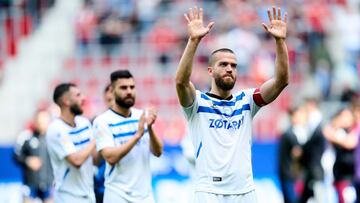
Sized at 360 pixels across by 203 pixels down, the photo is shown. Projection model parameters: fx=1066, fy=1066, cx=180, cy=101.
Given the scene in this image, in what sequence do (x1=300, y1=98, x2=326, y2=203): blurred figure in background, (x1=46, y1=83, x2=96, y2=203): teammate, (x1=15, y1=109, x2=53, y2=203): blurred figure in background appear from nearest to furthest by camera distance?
(x1=46, y1=83, x2=96, y2=203): teammate
(x1=300, y1=98, x2=326, y2=203): blurred figure in background
(x1=15, y1=109, x2=53, y2=203): blurred figure in background

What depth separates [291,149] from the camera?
16906 mm

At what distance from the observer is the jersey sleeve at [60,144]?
11.7m

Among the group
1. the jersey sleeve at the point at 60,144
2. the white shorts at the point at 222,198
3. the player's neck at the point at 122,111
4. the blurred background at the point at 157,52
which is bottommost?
the white shorts at the point at 222,198

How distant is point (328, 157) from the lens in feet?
62.8

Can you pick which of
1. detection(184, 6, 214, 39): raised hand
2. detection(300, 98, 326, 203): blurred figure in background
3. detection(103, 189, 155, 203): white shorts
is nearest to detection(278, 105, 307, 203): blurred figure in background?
detection(300, 98, 326, 203): blurred figure in background

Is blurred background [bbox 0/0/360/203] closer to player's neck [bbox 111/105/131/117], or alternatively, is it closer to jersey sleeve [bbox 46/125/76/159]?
jersey sleeve [bbox 46/125/76/159]

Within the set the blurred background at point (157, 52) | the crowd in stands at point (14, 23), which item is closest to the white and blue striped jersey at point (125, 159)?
Result: the blurred background at point (157, 52)

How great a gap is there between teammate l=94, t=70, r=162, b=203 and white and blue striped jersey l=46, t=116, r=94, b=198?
544 millimetres

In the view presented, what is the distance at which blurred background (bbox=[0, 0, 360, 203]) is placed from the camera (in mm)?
21469

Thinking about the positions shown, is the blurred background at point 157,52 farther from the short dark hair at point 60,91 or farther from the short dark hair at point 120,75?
the short dark hair at point 120,75

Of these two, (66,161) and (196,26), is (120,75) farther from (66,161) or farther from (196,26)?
(196,26)

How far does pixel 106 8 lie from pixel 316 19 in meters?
4.74

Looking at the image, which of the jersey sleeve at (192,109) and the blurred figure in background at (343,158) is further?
the blurred figure in background at (343,158)

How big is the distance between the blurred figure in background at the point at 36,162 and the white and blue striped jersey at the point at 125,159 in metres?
5.71
